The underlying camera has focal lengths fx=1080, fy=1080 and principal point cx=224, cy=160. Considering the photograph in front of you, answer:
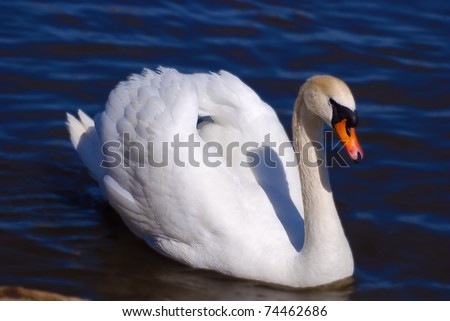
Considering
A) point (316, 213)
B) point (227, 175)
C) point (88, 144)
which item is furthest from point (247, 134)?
point (88, 144)

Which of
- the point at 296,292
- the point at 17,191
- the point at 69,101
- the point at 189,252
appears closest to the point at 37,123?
the point at 69,101

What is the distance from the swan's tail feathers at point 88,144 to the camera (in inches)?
371

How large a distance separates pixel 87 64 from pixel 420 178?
4.15 m

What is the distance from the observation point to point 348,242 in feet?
29.5

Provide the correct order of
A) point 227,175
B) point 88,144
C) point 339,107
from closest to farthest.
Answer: point 339,107 < point 227,175 < point 88,144

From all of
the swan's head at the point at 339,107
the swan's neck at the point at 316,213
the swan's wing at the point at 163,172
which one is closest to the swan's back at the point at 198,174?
the swan's wing at the point at 163,172

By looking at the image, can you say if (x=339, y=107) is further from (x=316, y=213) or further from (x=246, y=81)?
(x=246, y=81)

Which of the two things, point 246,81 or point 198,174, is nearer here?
point 198,174

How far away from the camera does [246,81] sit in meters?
12.0

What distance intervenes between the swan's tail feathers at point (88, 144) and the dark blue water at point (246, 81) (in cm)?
43

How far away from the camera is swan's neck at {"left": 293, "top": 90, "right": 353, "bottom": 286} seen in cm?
817

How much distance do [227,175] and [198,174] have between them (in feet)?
0.84

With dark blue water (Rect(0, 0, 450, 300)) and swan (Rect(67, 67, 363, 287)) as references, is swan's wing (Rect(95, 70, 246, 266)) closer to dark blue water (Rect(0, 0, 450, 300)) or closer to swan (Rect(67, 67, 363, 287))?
swan (Rect(67, 67, 363, 287))

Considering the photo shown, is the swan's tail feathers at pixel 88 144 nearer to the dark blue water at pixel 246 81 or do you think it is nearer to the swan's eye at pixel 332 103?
the dark blue water at pixel 246 81
